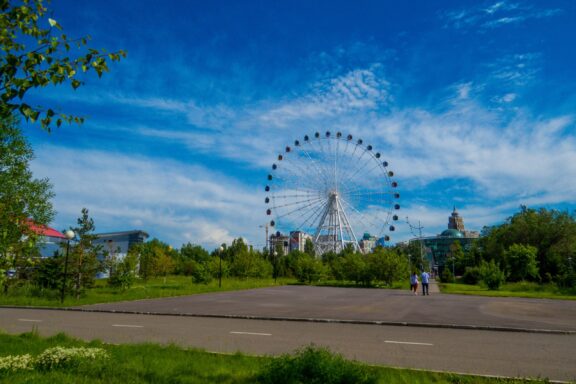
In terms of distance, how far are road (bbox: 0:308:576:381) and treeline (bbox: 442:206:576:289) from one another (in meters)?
42.6

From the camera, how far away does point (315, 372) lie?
6.19 meters

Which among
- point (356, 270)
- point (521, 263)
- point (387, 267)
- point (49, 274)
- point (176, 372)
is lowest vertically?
point (176, 372)

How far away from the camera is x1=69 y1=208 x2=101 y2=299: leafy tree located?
26.3 meters

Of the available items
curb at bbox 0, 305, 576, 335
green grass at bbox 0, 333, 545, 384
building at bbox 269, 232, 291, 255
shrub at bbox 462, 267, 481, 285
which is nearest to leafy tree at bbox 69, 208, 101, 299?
curb at bbox 0, 305, 576, 335

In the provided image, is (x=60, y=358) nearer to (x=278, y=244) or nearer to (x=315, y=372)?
(x=315, y=372)

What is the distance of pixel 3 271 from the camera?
15.8 ft

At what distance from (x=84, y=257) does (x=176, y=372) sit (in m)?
23.0

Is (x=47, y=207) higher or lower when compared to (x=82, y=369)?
higher

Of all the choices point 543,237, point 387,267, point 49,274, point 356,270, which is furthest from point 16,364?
point 543,237

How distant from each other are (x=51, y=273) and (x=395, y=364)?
1039 inches

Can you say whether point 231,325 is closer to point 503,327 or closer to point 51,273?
point 503,327

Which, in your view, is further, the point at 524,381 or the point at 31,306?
the point at 31,306

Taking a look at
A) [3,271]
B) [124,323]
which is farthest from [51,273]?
[3,271]

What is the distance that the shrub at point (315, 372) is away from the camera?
241 inches
